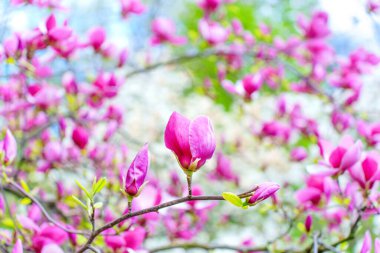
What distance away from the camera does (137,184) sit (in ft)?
1.80

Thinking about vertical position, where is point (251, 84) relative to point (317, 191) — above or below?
above

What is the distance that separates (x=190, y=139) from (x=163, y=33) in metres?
1.40

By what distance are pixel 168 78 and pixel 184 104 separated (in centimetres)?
38

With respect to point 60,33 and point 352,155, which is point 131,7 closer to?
point 60,33

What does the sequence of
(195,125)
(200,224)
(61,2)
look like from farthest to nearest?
(200,224)
(61,2)
(195,125)

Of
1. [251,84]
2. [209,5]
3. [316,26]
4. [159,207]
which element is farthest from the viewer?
[209,5]

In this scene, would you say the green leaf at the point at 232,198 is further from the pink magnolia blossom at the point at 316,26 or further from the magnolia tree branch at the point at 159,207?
the pink magnolia blossom at the point at 316,26

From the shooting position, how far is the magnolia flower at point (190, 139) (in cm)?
53

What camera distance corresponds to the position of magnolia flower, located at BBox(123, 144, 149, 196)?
0.55 meters

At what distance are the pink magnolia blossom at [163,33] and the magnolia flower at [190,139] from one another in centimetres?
138

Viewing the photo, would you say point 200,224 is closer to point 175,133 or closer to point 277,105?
point 277,105

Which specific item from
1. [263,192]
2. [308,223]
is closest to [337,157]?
[308,223]

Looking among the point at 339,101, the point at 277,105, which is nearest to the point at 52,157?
the point at 277,105

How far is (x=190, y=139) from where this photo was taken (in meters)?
0.53
